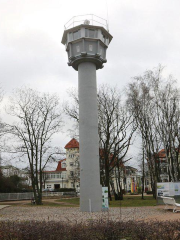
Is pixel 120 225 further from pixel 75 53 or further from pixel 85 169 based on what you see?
pixel 75 53

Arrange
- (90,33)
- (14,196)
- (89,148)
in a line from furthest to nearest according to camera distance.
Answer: (14,196), (90,33), (89,148)

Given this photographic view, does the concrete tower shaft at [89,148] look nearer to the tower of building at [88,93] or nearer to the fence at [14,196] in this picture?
the tower of building at [88,93]

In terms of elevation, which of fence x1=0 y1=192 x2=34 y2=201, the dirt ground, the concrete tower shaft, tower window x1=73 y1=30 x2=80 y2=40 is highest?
tower window x1=73 y1=30 x2=80 y2=40

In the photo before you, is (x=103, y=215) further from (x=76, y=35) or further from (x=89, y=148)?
(x=76, y=35)

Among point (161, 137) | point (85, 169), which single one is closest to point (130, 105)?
point (161, 137)

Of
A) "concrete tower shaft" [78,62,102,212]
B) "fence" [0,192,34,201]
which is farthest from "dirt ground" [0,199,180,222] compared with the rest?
"fence" [0,192,34,201]

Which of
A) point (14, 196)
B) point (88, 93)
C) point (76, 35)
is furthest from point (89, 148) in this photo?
point (14, 196)

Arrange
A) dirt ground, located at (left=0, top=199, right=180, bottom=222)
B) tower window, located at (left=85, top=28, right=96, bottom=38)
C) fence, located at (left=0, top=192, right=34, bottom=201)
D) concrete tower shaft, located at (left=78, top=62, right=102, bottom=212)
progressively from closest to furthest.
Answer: dirt ground, located at (left=0, top=199, right=180, bottom=222) → concrete tower shaft, located at (left=78, top=62, right=102, bottom=212) → tower window, located at (left=85, top=28, right=96, bottom=38) → fence, located at (left=0, top=192, right=34, bottom=201)

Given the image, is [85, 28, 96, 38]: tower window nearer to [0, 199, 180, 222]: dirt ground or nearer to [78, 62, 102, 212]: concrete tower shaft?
[78, 62, 102, 212]: concrete tower shaft

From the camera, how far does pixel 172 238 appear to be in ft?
19.5

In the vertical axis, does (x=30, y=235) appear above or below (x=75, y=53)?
below

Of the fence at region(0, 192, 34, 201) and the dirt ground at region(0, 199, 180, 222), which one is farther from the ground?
the dirt ground at region(0, 199, 180, 222)

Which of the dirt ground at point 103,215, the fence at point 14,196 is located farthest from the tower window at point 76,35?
the fence at point 14,196

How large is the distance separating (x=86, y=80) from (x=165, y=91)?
34.3ft
